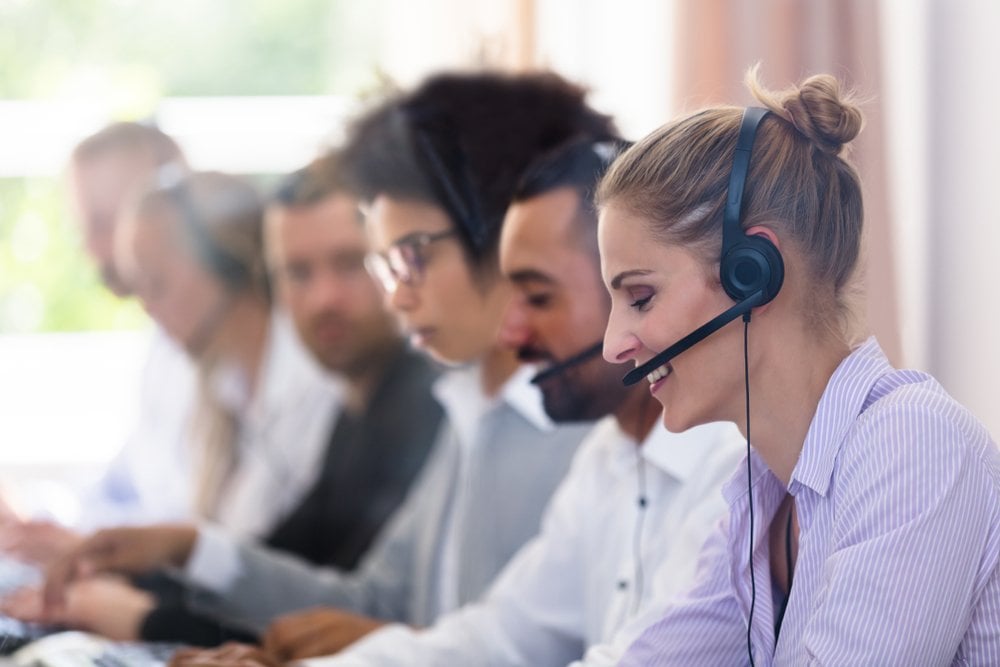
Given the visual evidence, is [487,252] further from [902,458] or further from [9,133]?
[9,133]

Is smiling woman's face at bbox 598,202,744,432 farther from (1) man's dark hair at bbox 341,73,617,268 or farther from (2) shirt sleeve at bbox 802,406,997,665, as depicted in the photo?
(1) man's dark hair at bbox 341,73,617,268

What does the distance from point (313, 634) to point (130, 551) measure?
52cm

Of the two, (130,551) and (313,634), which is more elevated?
(313,634)

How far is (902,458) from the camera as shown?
24.6 inches

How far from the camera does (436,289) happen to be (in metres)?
1.10

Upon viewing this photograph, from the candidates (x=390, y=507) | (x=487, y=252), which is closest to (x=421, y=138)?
(x=487, y=252)

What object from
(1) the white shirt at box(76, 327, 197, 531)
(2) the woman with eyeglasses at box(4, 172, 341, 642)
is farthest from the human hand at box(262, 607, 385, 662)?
(1) the white shirt at box(76, 327, 197, 531)

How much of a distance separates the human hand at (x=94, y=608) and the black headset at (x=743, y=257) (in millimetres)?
811

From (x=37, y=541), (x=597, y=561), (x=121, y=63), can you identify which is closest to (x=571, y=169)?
(x=597, y=561)

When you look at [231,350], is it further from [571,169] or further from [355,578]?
[571,169]

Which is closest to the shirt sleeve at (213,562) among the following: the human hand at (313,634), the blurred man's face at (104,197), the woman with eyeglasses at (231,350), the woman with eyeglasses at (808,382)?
the woman with eyeglasses at (231,350)

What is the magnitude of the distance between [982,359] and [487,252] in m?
0.47

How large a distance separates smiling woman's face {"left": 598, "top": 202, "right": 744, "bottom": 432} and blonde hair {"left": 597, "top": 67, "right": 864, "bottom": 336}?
0.01m

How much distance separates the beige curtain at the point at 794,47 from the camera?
1253 mm
